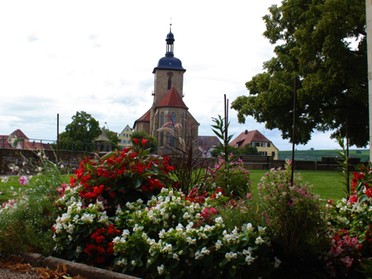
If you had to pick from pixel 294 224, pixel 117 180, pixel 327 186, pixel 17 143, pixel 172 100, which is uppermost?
pixel 172 100

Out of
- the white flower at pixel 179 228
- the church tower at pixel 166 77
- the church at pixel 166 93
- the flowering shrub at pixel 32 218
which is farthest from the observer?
the church tower at pixel 166 77

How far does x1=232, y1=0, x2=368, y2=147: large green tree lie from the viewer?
71.5 feet

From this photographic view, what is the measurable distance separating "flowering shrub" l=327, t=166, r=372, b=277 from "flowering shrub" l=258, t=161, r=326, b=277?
0.19 m

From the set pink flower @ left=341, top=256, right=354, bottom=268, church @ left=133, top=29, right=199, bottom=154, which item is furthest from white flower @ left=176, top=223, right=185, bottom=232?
church @ left=133, top=29, right=199, bottom=154

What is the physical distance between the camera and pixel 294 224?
360cm

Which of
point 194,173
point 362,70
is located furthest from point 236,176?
point 362,70

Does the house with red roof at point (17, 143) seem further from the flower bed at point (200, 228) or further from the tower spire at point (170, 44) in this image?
the tower spire at point (170, 44)

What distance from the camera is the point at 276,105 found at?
24141 mm

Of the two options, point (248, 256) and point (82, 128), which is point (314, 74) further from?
point (82, 128)

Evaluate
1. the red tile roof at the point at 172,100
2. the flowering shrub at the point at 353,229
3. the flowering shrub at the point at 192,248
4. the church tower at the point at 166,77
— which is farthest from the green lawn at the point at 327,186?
the church tower at the point at 166,77

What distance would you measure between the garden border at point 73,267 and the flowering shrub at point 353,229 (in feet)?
5.92

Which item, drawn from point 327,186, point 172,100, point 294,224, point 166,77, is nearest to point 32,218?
point 294,224

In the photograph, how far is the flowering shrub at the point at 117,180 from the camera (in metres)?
5.05

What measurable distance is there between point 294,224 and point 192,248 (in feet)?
2.90
